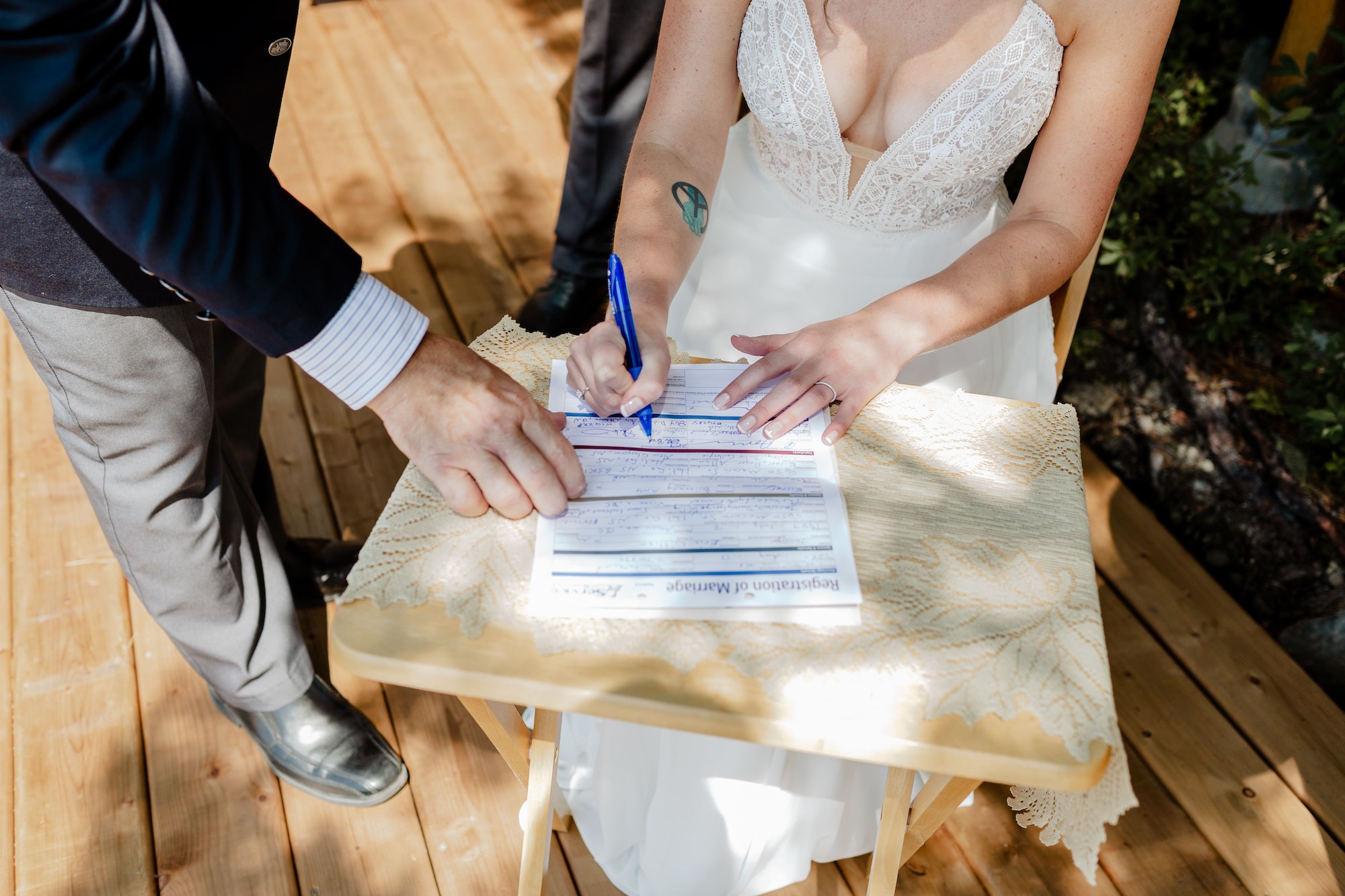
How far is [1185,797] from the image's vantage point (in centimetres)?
161

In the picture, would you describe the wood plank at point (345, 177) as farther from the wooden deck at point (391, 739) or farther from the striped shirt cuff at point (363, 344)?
the striped shirt cuff at point (363, 344)

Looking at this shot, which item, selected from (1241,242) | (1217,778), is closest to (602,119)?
(1241,242)

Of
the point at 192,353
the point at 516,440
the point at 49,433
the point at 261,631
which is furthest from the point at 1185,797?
the point at 49,433

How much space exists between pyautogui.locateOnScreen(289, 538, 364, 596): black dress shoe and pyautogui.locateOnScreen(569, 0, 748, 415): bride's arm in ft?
2.96

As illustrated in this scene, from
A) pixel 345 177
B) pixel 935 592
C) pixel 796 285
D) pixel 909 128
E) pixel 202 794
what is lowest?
pixel 202 794

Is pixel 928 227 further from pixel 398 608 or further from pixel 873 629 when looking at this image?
pixel 398 608

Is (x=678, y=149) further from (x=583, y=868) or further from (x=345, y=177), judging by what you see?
(x=345, y=177)

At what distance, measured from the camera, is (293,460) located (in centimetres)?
212

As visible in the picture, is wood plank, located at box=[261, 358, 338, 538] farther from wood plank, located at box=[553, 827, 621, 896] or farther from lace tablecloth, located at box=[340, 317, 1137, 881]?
lace tablecloth, located at box=[340, 317, 1137, 881]

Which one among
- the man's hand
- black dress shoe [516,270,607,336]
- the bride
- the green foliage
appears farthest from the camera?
black dress shoe [516,270,607,336]

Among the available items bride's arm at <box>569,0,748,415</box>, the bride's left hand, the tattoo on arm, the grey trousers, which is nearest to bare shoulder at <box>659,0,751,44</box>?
bride's arm at <box>569,0,748,415</box>

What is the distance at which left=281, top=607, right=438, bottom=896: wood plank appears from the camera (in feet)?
4.83

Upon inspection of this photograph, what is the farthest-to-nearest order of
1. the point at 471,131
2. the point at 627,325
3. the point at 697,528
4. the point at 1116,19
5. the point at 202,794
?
the point at 471,131
the point at 202,794
the point at 1116,19
the point at 627,325
the point at 697,528

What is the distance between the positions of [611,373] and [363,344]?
25 cm
